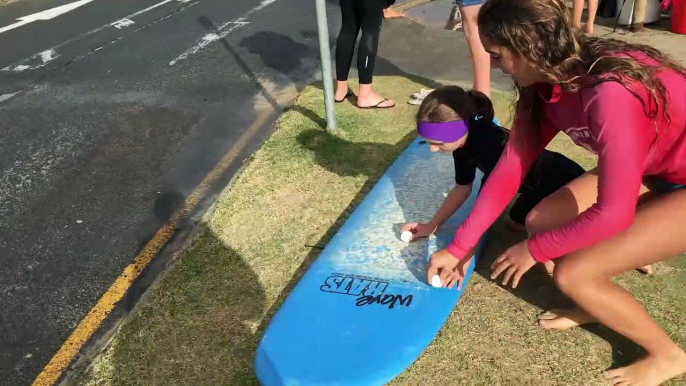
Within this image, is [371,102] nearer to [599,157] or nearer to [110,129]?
[110,129]

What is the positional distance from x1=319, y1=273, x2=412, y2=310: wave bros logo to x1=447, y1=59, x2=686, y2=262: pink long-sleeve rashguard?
0.98 ft

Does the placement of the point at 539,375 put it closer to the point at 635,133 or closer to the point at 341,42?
the point at 635,133

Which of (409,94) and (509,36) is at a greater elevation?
(509,36)

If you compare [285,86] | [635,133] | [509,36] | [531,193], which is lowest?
[285,86]

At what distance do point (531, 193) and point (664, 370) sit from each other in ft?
2.82

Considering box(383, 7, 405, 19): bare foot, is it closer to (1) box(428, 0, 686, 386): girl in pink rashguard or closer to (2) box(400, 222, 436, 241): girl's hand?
(2) box(400, 222, 436, 241): girl's hand

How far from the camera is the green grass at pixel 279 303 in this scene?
2146 mm

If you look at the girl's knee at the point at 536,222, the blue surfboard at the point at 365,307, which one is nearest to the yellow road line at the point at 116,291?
the blue surfboard at the point at 365,307

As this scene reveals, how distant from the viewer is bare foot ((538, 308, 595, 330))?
2.23m

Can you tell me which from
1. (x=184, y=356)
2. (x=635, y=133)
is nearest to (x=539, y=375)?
(x=635, y=133)

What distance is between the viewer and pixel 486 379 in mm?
2086

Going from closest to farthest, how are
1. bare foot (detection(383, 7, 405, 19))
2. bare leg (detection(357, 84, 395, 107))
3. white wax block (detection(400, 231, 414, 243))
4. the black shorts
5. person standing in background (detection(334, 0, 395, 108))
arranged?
1. the black shorts
2. white wax block (detection(400, 231, 414, 243))
3. person standing in background (detection(334, 0, 395, 108))
4. bare leg (detection(357, 84, 395, 107))
5. bare foot (detection(383, 7, 405, 19))

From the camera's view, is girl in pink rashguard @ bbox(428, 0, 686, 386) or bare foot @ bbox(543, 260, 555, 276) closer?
girl in pink rashguard @ bbox(428, 0, 686, 386)

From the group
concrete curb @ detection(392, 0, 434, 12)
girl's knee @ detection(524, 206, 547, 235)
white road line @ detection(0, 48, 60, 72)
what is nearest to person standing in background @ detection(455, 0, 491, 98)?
girl's knee @ detection(524, 206, 547, 235)
